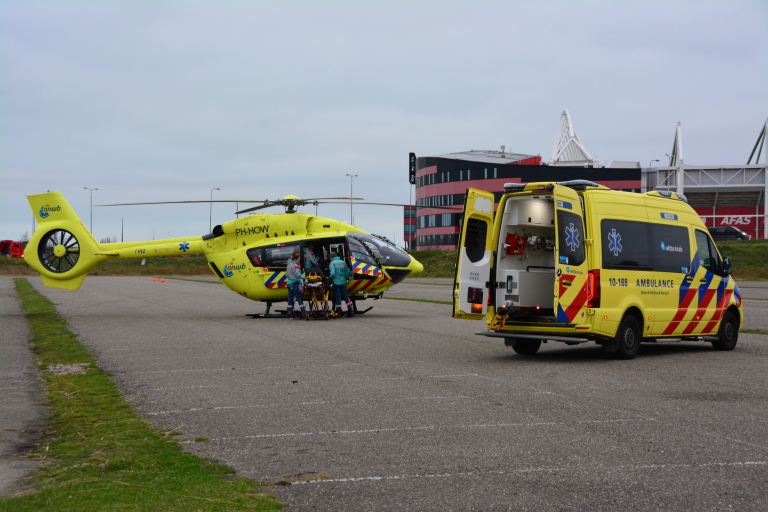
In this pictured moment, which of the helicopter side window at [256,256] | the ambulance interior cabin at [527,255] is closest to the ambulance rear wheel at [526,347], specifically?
the ambulance interior cabin at [527,255]

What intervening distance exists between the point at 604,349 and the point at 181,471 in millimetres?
7338

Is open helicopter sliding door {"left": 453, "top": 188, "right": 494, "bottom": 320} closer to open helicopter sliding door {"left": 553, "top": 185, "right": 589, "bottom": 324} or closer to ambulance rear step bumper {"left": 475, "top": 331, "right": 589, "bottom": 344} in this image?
ambulance rear step bumper {"left": 475, "top": 331, "right": 589, "bottom": 344}

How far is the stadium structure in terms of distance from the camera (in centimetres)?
7131

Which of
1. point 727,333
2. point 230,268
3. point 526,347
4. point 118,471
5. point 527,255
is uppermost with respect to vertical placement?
point 527,255

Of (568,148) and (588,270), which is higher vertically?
(568,148)

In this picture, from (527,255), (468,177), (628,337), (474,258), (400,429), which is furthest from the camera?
(468,177)

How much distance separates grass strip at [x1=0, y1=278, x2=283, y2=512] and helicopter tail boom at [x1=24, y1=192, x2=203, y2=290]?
1382 centimetres

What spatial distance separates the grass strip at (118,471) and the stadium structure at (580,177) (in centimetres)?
5592

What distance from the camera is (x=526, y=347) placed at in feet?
39.6

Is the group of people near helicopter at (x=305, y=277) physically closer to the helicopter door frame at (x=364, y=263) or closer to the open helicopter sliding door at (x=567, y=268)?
the helicopter door frame at (x=364, y=263)

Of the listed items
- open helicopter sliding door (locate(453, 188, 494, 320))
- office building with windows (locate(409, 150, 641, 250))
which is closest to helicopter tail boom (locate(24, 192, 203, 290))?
open helicopter sliding door (locate(453, 188, 494, 320))

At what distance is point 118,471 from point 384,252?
15535mm

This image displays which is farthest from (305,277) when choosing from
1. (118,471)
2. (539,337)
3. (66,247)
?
(118,471)

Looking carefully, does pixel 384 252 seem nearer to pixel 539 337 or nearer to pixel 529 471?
pixel 539 337
